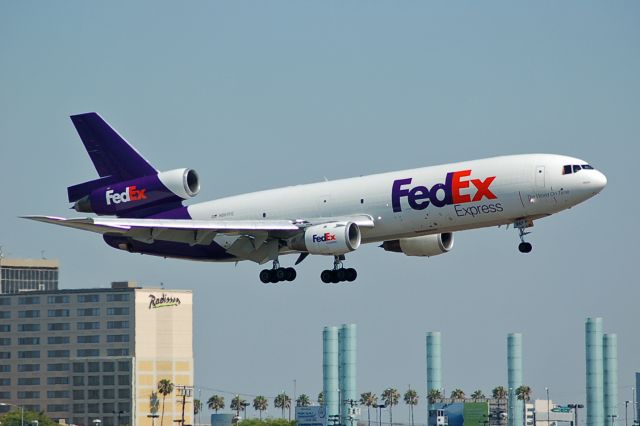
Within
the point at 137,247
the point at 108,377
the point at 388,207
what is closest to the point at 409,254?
the point at 388,207

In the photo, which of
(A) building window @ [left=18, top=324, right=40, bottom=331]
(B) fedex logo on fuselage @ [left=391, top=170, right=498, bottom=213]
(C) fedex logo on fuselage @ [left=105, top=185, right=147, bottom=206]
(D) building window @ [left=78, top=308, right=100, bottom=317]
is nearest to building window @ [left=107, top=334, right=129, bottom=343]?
(D) building window @ [left=78, top=308, right=100, bottom=317]

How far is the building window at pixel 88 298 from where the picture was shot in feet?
648

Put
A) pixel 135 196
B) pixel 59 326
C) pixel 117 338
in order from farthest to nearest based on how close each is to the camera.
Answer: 1. pixel 59 326
2. pixel 117 338
3. pixel 135 196

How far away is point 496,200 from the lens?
2886 inches

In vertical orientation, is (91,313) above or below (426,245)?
below

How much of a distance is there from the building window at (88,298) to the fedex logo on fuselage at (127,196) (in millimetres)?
113878

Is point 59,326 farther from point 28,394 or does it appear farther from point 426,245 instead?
point 426,245

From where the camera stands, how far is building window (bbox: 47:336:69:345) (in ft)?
642

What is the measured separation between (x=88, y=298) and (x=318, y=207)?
123m

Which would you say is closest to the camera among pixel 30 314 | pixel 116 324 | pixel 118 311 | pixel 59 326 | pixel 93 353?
pixel 93 353

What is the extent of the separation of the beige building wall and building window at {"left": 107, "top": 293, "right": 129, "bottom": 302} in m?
1.65

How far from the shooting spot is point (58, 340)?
19612cm

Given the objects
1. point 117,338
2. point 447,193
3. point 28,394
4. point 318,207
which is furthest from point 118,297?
point 447,193

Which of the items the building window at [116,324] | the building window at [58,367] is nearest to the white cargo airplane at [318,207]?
the building window at [116,324]
